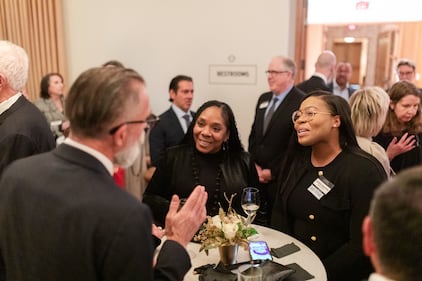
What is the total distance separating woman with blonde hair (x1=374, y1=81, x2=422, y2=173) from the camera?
2.89 metres

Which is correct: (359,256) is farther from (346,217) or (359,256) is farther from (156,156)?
(156,156)

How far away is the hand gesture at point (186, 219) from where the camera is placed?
131 centimetres

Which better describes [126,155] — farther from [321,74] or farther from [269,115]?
[321,74]

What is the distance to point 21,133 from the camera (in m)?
1.76

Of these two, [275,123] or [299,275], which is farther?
[275,123]

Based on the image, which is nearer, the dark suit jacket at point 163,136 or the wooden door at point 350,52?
the dark suit jacket at point 163,136

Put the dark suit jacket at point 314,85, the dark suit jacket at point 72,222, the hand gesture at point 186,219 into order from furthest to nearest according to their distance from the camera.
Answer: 1. the dark suit jacket at point 314,85
2. the hand gesture at point 186,219
3. the dark suit jacket at point 72,222

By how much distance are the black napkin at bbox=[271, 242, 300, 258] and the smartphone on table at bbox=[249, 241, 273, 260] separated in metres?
0.07

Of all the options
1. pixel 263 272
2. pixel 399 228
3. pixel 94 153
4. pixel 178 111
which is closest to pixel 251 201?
pixel 263 272

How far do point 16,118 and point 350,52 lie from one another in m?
10.0

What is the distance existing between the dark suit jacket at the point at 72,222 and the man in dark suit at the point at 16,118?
2.29 feet

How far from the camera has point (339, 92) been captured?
548 cm

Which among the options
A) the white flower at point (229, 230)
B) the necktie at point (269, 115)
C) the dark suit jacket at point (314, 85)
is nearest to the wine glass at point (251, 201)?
the white flower at point (229, 230)

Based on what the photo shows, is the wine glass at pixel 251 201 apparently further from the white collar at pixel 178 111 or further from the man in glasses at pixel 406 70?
the man in glasses at pixel 406 70
